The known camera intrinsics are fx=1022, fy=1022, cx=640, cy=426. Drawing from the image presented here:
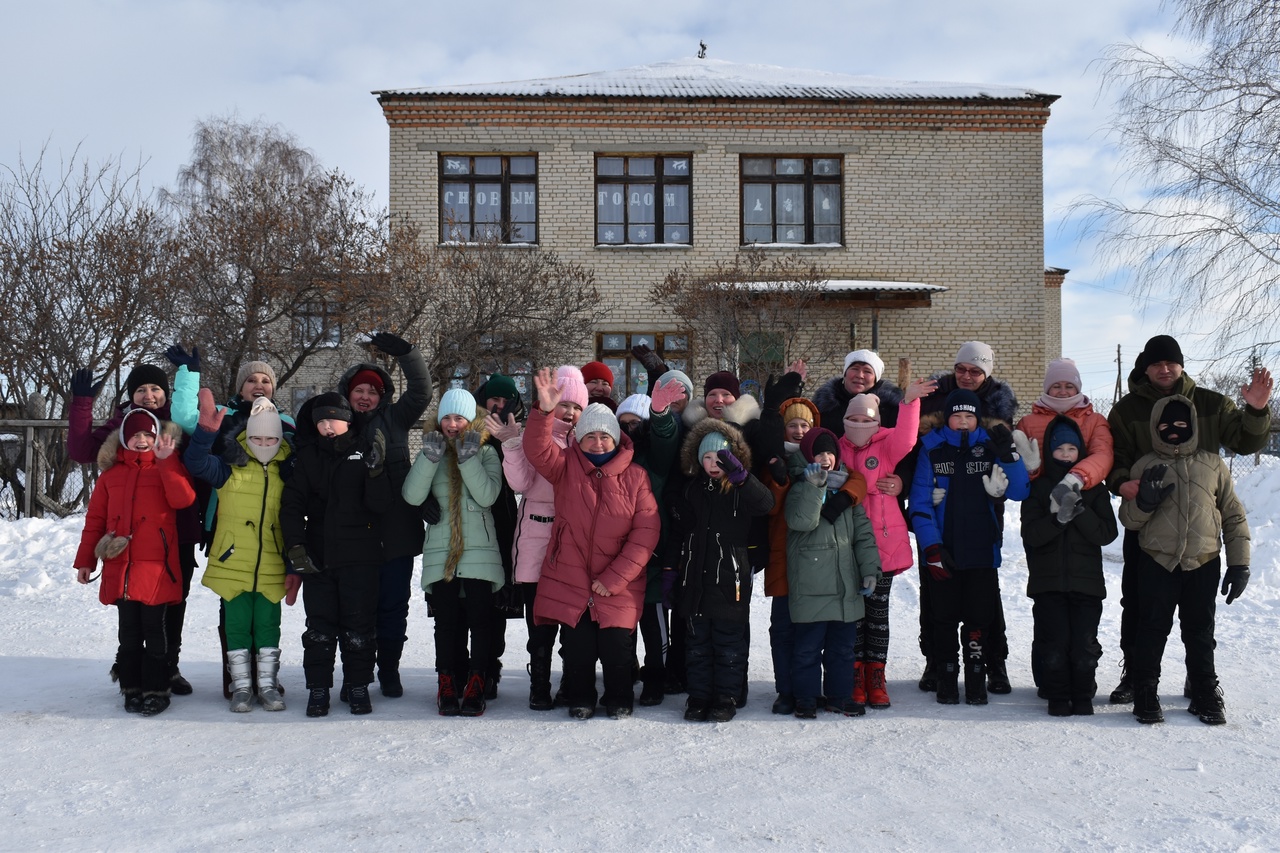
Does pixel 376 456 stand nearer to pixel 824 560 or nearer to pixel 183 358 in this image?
pixel 183 358

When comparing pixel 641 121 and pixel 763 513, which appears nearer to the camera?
pixel 763 513

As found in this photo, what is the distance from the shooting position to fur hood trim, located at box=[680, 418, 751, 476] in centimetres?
482

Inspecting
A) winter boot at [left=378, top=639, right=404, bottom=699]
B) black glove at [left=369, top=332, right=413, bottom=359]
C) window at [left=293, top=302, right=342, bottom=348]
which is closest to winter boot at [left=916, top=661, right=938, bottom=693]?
winter boot at [left=378, top=639, right=404, bottom=699]

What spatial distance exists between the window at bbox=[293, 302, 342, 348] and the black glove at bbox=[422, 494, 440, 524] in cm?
919

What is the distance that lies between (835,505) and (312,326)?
10.9 meters

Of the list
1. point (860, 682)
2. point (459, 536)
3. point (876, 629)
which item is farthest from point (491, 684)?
point (876, 629)

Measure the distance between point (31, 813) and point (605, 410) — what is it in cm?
273

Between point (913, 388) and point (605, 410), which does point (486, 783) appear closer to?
point (605, 410)

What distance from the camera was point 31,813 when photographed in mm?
3592

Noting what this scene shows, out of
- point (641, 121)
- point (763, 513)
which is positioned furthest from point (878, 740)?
point (641, 121)

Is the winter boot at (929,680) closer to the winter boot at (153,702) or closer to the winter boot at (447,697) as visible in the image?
the winter boot at (447,697)

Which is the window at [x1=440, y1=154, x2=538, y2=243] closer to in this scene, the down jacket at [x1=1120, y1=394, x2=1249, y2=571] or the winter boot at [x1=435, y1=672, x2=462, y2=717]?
the winter boot at [x1=435, y1=672, x2=462, y2=717]

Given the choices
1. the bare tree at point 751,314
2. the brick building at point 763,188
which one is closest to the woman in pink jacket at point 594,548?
the bare tree at point 751,314

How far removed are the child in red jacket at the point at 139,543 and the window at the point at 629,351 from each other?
12.0 meters
